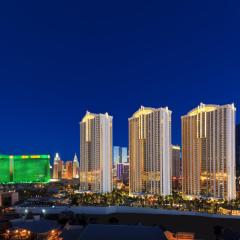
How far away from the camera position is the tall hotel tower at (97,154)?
29.7 m

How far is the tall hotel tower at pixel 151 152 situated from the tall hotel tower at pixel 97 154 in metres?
1.90

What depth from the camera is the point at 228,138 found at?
78.9ft

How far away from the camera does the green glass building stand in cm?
3716

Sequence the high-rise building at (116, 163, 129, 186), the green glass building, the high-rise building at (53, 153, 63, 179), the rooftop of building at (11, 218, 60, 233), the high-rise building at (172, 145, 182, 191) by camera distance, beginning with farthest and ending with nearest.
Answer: the high-rise building at (53, 153, 63, 179) < the high-rise building at (116, 163, 129, 186) < the high-rise building at (172, 145, 182, 191) < the green glass building < the rooftop of building at (11, 218, 60, 233)

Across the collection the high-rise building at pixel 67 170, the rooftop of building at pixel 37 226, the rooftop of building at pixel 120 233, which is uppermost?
the rooftop of building at pixel 120 233

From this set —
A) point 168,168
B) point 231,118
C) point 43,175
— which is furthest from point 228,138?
point 43,175

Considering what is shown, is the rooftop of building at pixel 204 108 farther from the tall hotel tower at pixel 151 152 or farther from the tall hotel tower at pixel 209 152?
the tall hotel tower at pixel 151 152

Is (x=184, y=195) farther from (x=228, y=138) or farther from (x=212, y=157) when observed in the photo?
(x=228, y=138)

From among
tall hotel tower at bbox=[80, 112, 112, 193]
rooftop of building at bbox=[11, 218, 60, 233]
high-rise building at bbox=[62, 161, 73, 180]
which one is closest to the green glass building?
tall hotel tower at bbox=[80, 112, 112, 193]

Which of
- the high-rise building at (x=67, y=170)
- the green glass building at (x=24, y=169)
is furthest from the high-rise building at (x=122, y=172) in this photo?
the green glass building at (x=24, y=169)

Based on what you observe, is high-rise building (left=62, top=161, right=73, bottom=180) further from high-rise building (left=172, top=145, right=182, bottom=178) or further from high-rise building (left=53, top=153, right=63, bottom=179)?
high-rise building (left=172, top=145, right=182, bottom=178)

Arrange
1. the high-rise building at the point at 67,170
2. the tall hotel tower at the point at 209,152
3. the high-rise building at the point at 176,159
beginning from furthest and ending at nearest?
the high-rise building at the point at 67,170, the high-rise building at the point at 176,159, the tall hotel tower at the point at 209,152

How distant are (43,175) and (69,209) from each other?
1942cm

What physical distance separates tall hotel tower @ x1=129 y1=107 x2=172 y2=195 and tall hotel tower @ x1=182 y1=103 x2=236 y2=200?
138 centimetres
